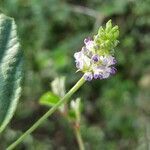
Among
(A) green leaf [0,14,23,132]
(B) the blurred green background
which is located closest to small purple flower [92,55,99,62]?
(A) green leaf [0,14,23,132]

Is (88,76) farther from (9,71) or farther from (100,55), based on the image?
(9,71)

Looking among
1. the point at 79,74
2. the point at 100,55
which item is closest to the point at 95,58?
the point at 100,55

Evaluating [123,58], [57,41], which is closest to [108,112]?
[123,58]

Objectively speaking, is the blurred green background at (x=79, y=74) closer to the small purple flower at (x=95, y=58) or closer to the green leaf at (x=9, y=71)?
the green leaf at (x=9, y=71)

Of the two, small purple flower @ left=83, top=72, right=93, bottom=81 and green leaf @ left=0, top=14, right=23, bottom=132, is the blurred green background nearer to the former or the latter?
green leaf @ left=0, top=14, right=23, bottom=132

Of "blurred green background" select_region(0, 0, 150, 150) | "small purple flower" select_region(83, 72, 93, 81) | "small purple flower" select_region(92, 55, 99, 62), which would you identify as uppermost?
"blurred green background" select_region(0, 0, 150, 150)
